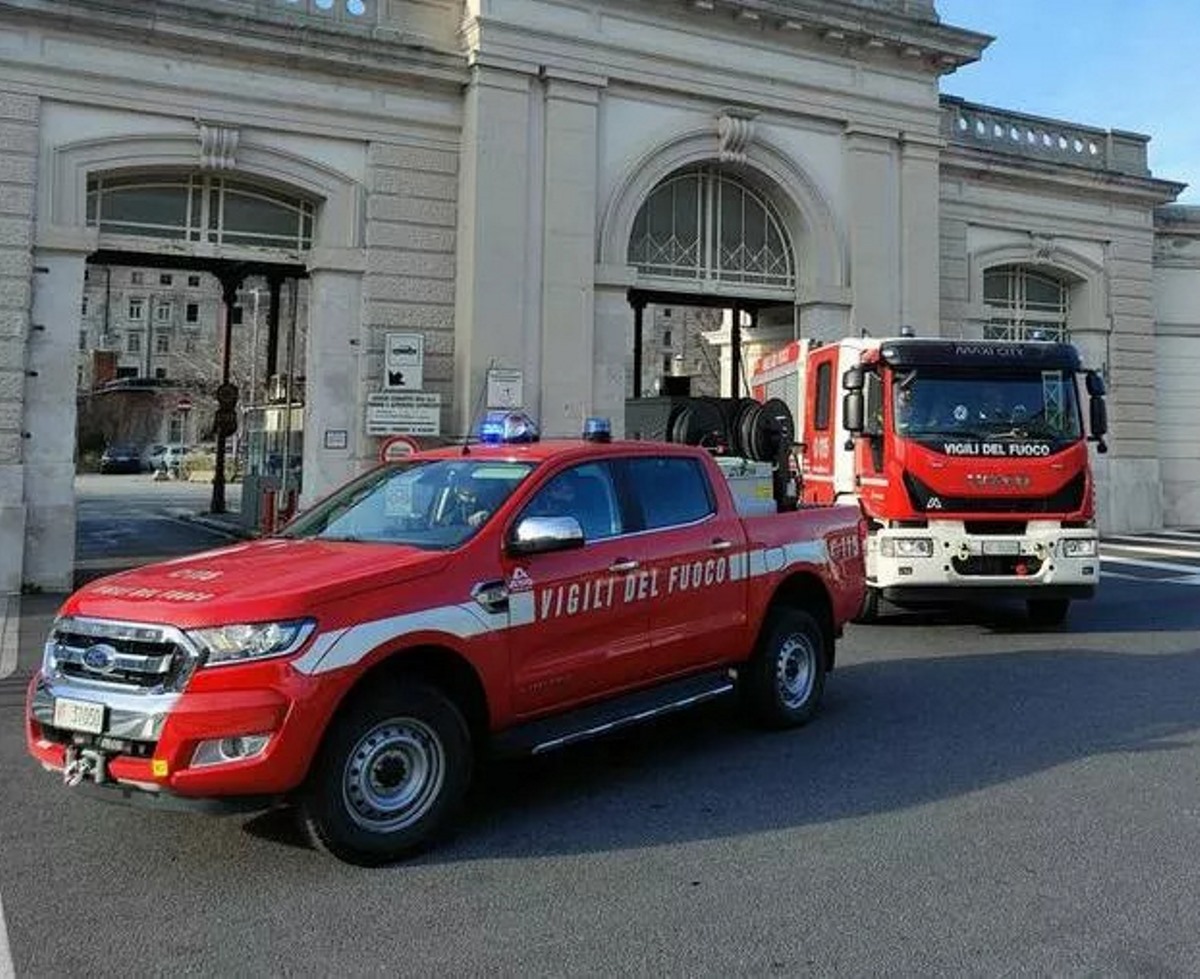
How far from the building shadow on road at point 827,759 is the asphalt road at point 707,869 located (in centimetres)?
2

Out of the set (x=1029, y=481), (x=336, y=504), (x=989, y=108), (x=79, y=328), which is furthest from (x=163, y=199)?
(x=989, y=108)

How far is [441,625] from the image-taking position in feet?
15.8

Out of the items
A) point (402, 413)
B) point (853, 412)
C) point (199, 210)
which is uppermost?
point (199, 210)

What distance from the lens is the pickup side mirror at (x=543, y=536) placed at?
5.11 m

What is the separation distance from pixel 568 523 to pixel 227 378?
2469 centimetres

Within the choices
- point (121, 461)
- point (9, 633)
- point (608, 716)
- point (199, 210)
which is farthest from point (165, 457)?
point (608, 716)

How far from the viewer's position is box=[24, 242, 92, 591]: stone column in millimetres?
13398

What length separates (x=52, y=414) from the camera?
13664 mm

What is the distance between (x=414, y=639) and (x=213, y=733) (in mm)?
884

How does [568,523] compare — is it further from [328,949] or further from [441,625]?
[328,949]

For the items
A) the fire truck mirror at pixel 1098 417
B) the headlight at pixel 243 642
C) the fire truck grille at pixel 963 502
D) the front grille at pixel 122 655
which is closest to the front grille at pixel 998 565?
the fire truck grille at pixel 963 502

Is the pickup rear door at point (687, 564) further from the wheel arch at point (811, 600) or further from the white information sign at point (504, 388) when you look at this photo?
the white information sign at point (504, 388)

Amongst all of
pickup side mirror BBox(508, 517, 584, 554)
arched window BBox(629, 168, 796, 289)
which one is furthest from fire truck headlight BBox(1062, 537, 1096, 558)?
arched window BBox(629, 168, 796, 289)

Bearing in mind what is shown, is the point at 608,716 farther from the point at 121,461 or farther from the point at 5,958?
the point at 121,461
